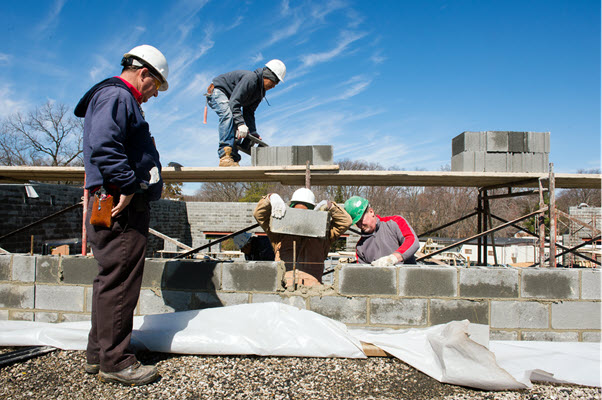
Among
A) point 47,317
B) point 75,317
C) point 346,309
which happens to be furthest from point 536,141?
point 47,317

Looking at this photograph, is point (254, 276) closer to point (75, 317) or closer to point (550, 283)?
point (75, 317)

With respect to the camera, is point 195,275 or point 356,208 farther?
point 356,208

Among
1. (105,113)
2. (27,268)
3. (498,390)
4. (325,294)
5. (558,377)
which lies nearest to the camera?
(105,113)

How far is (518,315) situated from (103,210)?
12.0ft

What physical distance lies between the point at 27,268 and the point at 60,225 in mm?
9647

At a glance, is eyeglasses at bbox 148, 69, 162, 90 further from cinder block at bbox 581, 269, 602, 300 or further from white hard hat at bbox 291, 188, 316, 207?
cinder block at bbox 581, 269, 602, 300

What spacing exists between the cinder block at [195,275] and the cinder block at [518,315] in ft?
8.74

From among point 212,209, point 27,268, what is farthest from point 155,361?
point 212,209

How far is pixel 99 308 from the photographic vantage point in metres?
2.30

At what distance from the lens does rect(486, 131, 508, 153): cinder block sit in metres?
4.73

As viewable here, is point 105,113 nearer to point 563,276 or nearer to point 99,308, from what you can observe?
point 99,308

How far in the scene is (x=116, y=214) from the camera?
2.29m

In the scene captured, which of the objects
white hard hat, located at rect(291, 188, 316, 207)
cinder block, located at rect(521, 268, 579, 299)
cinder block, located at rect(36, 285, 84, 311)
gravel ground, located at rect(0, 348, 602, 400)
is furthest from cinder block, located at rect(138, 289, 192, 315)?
cinder block, located at rect(521, 268, 579, 299)

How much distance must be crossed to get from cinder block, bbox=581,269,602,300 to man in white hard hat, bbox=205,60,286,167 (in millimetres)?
3959
